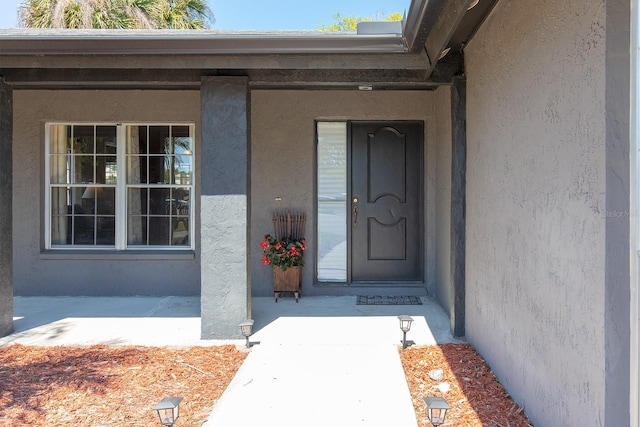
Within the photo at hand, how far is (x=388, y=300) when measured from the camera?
5500mm

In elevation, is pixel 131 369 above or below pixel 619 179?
below

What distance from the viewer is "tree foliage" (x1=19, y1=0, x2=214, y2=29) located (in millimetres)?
12586

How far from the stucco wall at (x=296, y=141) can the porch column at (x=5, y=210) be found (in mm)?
2631

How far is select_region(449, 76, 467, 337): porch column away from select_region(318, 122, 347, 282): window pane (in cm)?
197

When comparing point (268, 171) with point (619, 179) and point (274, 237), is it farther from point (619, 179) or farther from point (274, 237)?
point (619, 179)

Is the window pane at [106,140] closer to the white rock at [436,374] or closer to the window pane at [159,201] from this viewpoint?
the window pane at [159,201]

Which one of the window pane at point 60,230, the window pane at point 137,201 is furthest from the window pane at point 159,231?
Result: the window pane at point 60,230

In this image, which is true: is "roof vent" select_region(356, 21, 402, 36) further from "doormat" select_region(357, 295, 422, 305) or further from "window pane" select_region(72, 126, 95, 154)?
A: "window pane" select_region(72, 126, 95, 154)

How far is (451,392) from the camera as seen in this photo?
3.10 meters

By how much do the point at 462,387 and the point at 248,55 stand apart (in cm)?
319

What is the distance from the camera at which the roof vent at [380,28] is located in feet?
11.5

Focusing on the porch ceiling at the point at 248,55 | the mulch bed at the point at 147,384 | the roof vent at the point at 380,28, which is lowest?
the mulch bed at the point at 147,384

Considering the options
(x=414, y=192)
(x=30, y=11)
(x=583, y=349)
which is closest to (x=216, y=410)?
(x=583, y=349)

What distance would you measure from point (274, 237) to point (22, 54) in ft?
10.8
